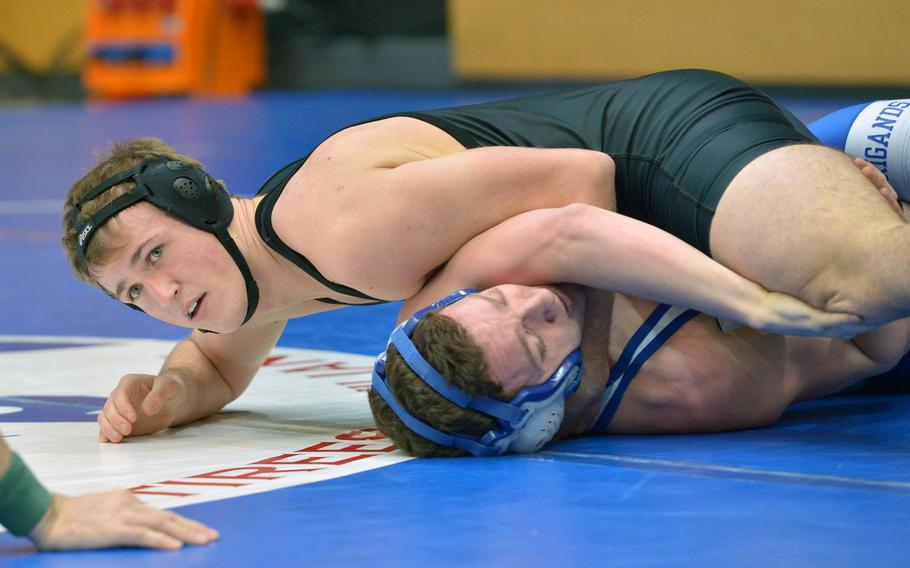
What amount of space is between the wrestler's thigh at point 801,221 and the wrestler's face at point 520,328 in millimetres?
402

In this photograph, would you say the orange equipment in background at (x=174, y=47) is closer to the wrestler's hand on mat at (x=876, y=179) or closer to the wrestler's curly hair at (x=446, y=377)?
the wrestler's hand on mat at (x=876, y=179)

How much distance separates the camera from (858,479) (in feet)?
9.14

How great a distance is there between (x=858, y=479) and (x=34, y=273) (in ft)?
14.0

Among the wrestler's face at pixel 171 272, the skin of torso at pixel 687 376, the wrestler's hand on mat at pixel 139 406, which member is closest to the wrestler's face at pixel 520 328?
the skin of torso at pixel 687 376

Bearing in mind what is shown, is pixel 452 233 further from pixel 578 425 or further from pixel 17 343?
pixel 17 343

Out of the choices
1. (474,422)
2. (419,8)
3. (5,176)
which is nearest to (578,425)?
(474,422)

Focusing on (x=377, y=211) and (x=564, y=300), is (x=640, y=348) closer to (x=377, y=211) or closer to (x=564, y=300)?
(x=564, y=300)

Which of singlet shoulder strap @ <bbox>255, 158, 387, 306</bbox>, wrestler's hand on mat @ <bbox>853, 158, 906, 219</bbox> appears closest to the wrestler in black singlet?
singlet shoulder strap @ <bbox>255, 158, 387, 306</bbox>

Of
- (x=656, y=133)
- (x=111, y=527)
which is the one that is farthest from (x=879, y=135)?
(x=111, y=527)

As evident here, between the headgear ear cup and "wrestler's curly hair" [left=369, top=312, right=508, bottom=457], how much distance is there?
135 centimetres

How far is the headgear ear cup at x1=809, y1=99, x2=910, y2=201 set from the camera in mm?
3691

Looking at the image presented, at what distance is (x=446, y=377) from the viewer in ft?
9.75

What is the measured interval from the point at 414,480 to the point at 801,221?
0.98m

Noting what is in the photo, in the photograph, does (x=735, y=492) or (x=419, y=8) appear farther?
(x=419, y=8)
